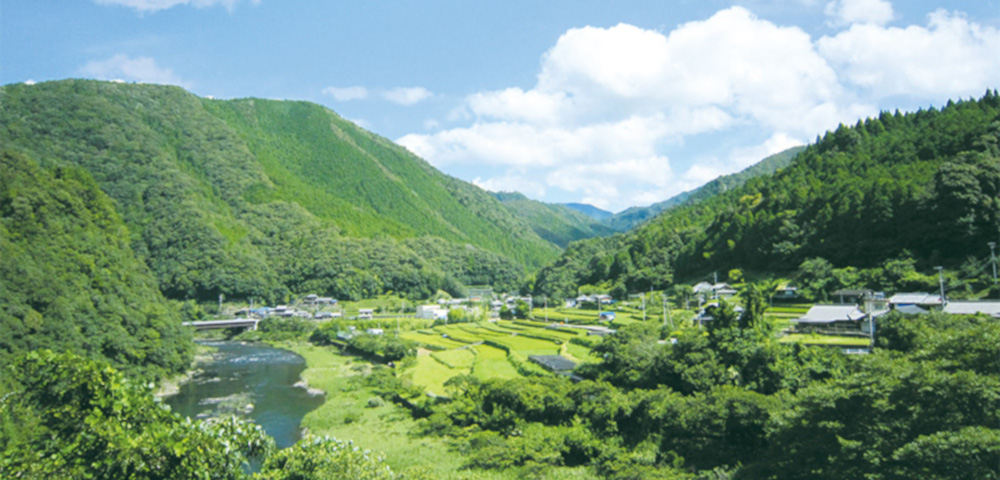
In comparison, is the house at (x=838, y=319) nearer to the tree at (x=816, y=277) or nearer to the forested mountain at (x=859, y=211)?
the tree at (x=816, y=277)

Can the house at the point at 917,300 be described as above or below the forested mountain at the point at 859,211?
below

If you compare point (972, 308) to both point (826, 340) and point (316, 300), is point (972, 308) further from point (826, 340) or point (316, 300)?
point (316, 300)

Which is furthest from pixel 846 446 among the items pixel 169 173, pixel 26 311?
pixel 169 173

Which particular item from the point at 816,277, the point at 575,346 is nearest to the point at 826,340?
the point at 575,346

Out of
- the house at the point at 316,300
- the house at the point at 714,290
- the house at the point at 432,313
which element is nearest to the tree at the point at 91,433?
the house at the point at 714,290

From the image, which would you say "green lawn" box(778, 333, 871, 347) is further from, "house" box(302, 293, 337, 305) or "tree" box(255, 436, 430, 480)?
"house" box(302, 293, 337, 305)

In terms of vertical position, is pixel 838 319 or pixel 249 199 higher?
pixel 249 199

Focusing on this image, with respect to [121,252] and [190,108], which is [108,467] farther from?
[190,108]

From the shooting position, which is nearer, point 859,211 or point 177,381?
point 177,381
